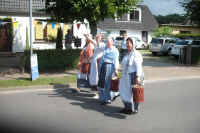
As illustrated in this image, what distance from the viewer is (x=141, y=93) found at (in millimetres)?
6648

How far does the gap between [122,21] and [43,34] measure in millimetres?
18430

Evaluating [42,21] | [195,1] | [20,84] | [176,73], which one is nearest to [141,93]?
[20,84]

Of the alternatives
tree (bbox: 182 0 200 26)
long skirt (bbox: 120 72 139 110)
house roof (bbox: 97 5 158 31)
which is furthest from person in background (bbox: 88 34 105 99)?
house roof (bbox: 97 5 158 31)

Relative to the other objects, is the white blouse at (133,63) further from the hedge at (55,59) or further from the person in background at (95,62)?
the hedge at (55,59)

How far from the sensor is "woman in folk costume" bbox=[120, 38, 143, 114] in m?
6.83

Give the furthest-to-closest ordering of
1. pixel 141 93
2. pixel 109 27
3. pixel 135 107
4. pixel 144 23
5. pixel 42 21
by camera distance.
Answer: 1. pixel 144 23
2. pixel 109 27
3. pixel 42 21
4. pixel 135 107
5. pixel 141 93

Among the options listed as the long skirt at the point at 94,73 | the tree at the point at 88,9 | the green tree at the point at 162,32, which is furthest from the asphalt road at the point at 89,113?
the green tree at the point at 162,32

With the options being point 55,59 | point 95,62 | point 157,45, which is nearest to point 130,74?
point 95,62

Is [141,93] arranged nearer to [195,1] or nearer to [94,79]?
[94,79]

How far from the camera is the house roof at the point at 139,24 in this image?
38250mm

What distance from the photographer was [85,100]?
28.0 feet

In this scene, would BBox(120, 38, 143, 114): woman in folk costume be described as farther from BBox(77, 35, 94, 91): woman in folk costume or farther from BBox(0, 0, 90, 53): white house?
BBox(0, 0, 90, 53): white house

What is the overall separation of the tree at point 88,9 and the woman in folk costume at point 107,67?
4498 millimetres

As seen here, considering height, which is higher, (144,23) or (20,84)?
(144,23)
